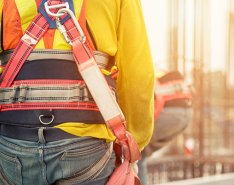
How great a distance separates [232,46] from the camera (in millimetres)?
5754

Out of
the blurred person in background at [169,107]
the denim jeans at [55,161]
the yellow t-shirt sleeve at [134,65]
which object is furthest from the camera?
the blurred person in background at [169,107]

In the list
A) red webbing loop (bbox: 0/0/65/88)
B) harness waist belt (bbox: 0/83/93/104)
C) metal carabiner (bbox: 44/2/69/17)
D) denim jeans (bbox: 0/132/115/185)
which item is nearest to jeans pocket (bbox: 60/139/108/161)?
denim jeans (bbox: 0/132/115/185)

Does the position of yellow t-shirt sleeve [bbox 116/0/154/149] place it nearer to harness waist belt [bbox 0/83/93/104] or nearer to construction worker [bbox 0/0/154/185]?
construction worker [bbox 0/0/154/185]

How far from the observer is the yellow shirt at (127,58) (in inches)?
58.8

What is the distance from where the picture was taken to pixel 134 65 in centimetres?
162

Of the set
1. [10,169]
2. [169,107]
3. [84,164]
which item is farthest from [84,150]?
[169,107]

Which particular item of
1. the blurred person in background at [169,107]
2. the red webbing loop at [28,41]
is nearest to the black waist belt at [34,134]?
the red webbing loop at [28,41]

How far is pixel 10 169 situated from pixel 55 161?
0.64ft

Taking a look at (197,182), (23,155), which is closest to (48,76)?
(23,155)

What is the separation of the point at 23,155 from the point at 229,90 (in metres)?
4.78

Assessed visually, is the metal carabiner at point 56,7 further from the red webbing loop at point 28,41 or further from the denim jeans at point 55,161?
the denim jeans at point 55,161

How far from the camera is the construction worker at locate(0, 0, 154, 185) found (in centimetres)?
143

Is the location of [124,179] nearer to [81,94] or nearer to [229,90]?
[81,94]

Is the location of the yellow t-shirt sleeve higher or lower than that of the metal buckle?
lower
